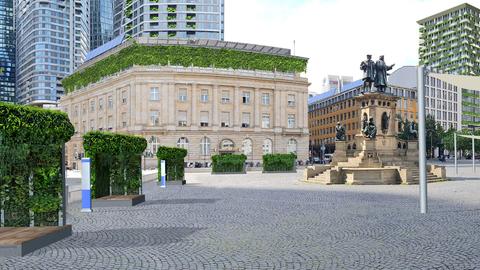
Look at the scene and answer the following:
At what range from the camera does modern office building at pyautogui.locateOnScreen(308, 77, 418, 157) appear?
115 meters

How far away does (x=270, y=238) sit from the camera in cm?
1048

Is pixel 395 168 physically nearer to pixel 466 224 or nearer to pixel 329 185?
pixel 329 185

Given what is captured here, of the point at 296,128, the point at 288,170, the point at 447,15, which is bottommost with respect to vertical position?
the point at 288,170

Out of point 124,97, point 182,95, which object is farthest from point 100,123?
point 182,95

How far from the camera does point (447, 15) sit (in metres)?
162

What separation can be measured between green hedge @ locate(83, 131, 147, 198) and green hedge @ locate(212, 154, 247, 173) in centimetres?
2592

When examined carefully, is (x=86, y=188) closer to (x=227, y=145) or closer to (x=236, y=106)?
(x=227, y=145)

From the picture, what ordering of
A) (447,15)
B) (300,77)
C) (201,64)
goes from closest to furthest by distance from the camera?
(201,64), (300,77), (447,15)

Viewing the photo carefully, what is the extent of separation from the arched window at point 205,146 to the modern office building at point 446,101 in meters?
65.6

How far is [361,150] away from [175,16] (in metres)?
87.8

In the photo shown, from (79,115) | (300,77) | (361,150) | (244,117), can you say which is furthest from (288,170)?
(79,115)

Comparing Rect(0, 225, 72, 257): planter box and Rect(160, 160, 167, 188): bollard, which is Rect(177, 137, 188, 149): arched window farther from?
Rect(0, 225, 72, 257): planter box

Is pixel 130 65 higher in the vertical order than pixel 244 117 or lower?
higher

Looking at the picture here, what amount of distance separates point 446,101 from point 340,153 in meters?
117
